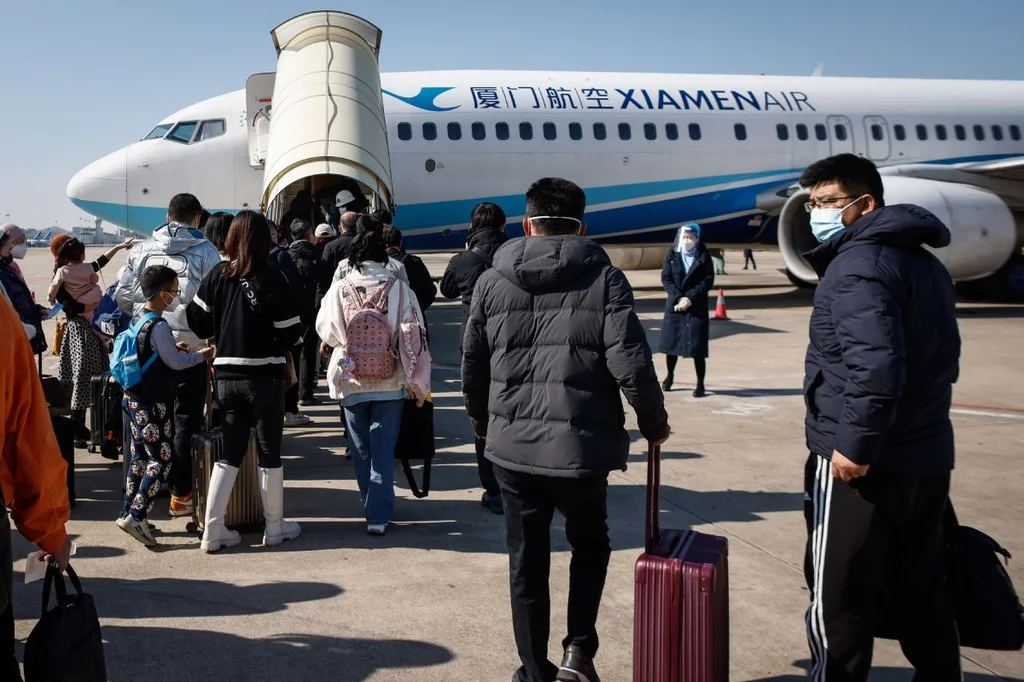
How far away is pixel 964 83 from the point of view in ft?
59.1

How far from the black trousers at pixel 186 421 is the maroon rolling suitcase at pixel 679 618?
330 centimetres

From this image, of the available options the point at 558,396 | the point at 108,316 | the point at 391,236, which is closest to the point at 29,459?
the point at 558,396

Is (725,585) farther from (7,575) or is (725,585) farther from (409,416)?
(409,416)

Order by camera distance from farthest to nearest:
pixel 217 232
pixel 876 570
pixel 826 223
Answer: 1. pixel 217 232
2. pixel 826 223
3. pixel 876 570

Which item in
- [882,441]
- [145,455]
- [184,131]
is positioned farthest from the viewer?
[184,131]

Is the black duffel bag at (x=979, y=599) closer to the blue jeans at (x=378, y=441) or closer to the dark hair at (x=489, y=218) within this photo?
the blue jeans at (x=378, y=441)

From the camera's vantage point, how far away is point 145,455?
5.03 m

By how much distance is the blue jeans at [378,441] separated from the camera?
5098 mm

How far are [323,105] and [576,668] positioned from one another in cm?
887

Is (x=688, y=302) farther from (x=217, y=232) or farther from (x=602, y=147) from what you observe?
(x=602, y=147)

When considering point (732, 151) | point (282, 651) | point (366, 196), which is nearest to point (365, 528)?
point (282, 651)

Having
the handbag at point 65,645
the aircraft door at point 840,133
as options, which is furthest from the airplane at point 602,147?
the handbag at point 65,645

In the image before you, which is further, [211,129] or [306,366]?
[211,129]

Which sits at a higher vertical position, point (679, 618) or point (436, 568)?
point (679, 618)
